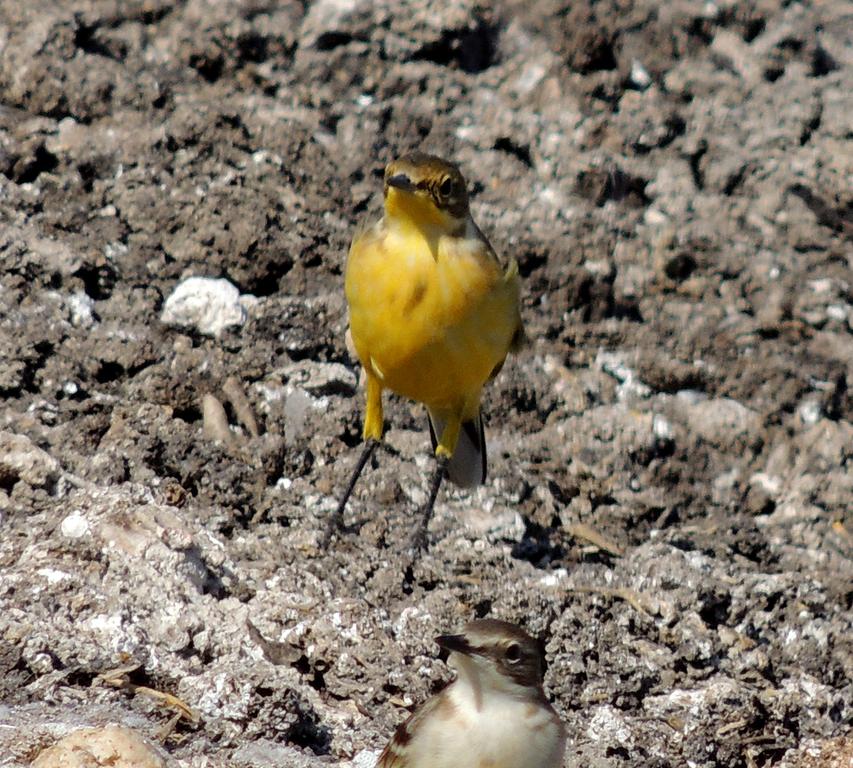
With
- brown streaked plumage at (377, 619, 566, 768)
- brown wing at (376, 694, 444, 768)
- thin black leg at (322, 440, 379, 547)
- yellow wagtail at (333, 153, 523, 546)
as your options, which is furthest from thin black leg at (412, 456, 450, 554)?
brown wing at (376, 694, 444, 768)

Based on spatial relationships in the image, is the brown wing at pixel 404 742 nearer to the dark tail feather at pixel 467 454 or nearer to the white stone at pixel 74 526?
the white stone at pixel 74 526

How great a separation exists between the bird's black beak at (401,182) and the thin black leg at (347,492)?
126 cm

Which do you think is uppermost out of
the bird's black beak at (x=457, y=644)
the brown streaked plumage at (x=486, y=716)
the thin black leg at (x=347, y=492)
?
the bird's black beak at (x=457, y=644)

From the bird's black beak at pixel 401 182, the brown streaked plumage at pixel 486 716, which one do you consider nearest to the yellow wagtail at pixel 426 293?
the bird's black beak at pixel 401 182

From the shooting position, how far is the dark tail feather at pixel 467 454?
6801mm

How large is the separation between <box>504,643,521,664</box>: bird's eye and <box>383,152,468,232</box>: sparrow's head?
2.15 metres

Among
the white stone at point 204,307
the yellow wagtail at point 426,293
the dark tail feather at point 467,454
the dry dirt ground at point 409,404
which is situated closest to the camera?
the dry dirt ground at point 409,404

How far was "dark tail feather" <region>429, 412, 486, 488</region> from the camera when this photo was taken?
22.3ft

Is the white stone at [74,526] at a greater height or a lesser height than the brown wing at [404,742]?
greater

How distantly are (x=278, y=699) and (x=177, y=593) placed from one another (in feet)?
2.06

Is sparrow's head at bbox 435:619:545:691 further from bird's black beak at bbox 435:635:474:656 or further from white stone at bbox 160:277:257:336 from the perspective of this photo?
white stone at bbox 160:277:257:336

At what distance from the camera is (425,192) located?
20.8ft

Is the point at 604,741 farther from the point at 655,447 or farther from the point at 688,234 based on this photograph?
the point at 688,234

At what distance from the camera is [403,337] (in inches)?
254
